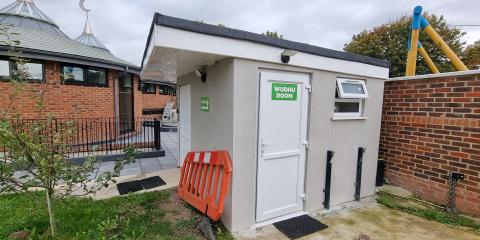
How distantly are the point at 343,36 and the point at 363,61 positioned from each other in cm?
1929

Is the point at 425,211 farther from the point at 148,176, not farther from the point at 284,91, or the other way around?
the point at 148,176

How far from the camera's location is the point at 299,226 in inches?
129

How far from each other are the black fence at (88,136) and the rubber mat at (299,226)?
7.95ft

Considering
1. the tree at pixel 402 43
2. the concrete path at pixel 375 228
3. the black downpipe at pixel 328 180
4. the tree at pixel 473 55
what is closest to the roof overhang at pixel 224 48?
the black downpipe at pixel 328 180

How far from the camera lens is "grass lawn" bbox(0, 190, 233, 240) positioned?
2801 mm

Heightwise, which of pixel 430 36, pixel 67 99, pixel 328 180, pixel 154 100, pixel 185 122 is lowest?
pixel 328 180

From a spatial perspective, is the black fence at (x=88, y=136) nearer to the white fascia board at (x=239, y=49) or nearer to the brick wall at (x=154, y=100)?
the white fascia board at (x=239, y=49)

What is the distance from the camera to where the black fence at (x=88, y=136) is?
2451mm

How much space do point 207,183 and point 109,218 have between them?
4.80 feet

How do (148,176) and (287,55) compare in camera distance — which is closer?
(287,55)

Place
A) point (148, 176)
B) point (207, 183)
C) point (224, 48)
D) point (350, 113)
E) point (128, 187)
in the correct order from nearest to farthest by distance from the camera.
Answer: point (224, 48) < point (207, 183) < point (350, 113) < point (128, 187) < point (148, 176)

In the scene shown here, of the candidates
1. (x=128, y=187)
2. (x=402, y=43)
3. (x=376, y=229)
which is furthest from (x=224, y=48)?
(x=402, y=43)

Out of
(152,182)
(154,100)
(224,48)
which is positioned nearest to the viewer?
(224,48)

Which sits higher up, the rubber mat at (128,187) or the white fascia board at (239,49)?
the white fascia board at (239,49)
